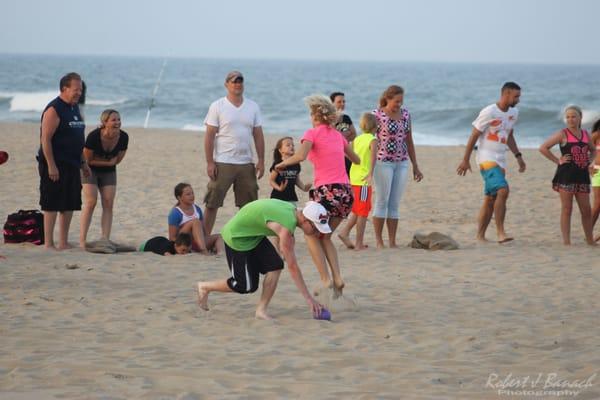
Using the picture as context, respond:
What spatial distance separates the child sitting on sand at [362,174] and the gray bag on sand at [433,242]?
553 millimetres

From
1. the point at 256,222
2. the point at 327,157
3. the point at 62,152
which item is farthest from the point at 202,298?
the point at 62,152

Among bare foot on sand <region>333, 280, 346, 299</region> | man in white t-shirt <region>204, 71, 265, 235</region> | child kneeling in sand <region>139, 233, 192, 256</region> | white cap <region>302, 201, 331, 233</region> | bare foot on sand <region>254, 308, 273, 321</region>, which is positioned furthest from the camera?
child kneeling in sand <region>139, 233, 192, 256</region>

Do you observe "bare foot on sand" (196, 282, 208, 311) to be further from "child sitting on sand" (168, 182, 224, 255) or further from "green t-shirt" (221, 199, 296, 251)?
"child sitting on sand" (168, 182, 224, 255)

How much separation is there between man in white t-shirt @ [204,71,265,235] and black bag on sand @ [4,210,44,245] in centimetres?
167

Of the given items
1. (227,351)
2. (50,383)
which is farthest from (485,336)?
(50,383)

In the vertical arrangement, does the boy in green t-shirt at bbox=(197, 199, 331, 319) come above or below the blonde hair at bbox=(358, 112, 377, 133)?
below

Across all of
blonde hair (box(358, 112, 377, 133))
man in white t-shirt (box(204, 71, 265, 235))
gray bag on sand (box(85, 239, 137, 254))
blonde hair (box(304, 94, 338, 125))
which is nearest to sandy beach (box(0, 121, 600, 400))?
gray bag on sand (box(85, 239, 137, 254))

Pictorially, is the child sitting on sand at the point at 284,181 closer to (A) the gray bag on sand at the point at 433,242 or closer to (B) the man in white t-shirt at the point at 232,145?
(B) the man in white t-shirt at the point at 232,145

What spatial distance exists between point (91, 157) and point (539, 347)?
466 centimetres

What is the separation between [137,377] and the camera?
4883 millimetres

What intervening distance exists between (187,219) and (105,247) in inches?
31.3

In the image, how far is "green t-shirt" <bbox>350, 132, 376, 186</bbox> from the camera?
8914 mm

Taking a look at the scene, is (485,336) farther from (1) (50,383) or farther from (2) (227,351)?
(1) (50,383)

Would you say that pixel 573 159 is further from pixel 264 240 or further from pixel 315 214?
pixel 264 240
